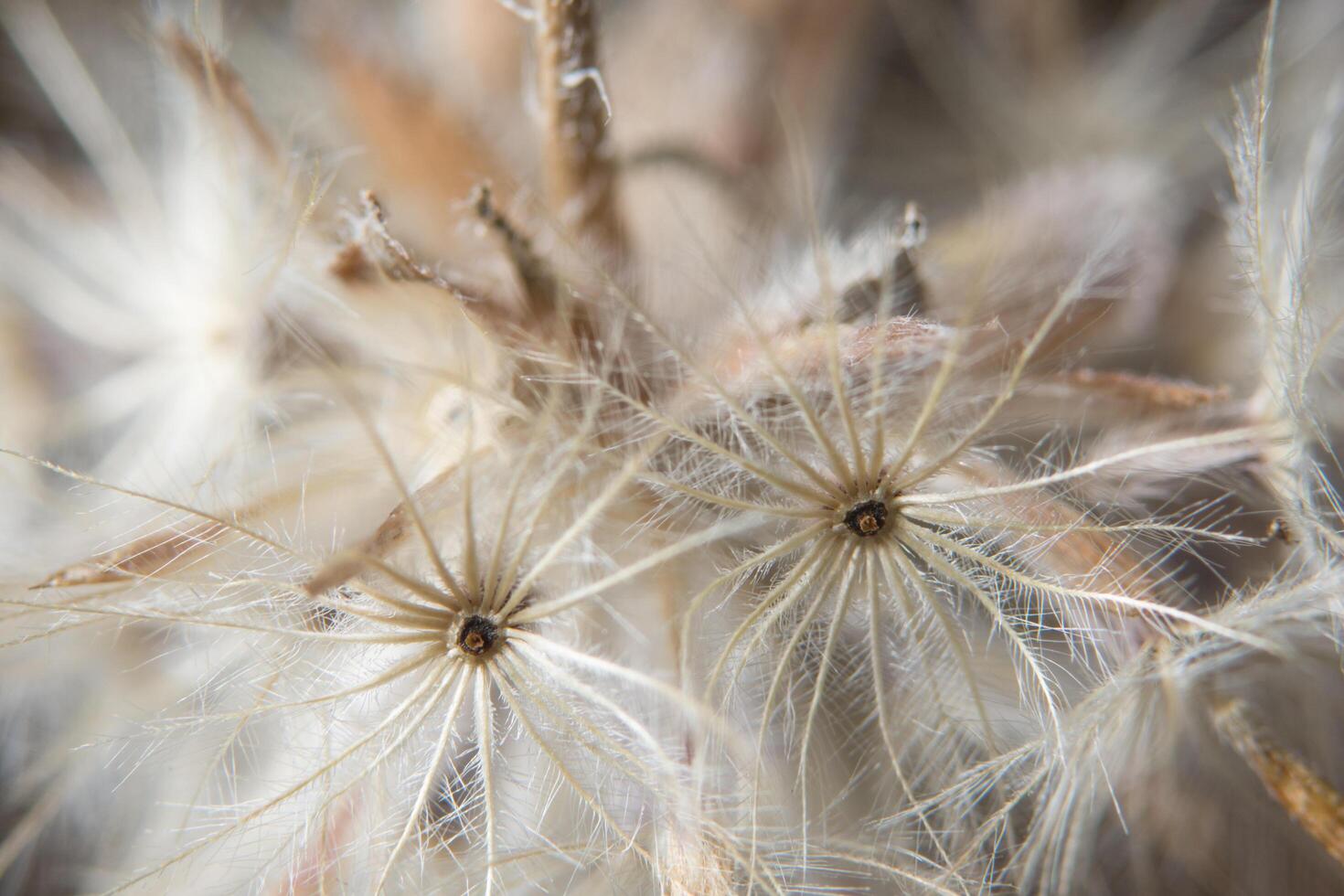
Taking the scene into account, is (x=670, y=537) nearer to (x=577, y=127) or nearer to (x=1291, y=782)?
(x=577, y=127)

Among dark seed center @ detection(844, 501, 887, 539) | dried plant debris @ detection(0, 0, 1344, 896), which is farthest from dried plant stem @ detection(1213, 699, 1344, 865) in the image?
dark seed center @ detection(844, 501, 887, 539)

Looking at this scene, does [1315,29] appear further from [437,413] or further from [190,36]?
[190,36]

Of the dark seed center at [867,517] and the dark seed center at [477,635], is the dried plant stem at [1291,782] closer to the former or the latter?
the dark seed center at [867,517]

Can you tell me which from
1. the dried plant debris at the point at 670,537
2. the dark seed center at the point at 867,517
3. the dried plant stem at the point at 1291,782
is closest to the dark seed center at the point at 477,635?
the dried plant debris at the point at 670,537

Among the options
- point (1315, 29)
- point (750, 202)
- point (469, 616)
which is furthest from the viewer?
point (1315, 29)

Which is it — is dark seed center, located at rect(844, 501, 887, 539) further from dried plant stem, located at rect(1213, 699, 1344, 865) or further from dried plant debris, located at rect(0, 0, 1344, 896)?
dried plant stem, located at rect(1213, 699, 1344, 865)

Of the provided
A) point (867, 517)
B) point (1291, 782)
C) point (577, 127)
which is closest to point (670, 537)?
point (867, 517)

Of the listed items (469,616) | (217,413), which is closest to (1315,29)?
(469,616)
